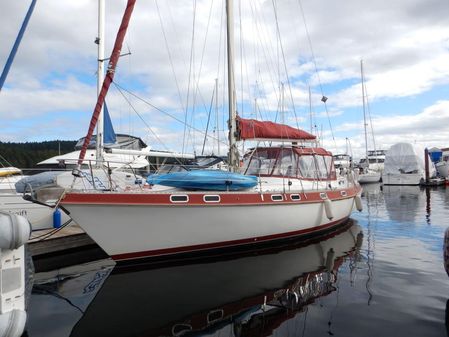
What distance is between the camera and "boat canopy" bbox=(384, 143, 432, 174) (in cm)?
3925

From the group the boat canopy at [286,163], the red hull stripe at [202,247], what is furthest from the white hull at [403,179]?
the red hull stripe at [202,247]

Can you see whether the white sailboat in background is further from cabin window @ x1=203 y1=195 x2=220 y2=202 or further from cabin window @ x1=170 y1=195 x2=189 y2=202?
cabin window @ x1=170 y1=195 x2=189 y2=202

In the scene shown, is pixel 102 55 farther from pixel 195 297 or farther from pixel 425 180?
pixel 425 180

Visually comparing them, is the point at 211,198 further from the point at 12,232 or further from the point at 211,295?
the point at 12,232

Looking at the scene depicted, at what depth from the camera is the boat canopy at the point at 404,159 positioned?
39250 millimetres

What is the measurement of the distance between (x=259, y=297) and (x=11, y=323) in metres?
3.76

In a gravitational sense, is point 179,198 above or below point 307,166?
below

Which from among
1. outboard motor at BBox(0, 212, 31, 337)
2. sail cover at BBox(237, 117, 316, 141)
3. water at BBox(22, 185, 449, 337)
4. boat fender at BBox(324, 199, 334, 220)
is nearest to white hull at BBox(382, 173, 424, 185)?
sail cover at BBox(237, 117, 316, 141)

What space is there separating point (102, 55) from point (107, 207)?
7.24 meters

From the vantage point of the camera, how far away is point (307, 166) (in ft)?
38.4

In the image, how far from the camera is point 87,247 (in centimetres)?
995

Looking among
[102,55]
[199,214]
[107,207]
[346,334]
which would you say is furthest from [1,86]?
[102,55]

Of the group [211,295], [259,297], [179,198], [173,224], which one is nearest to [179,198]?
[179,198]

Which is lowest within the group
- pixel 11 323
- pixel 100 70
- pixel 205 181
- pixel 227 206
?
pixel 11 323
